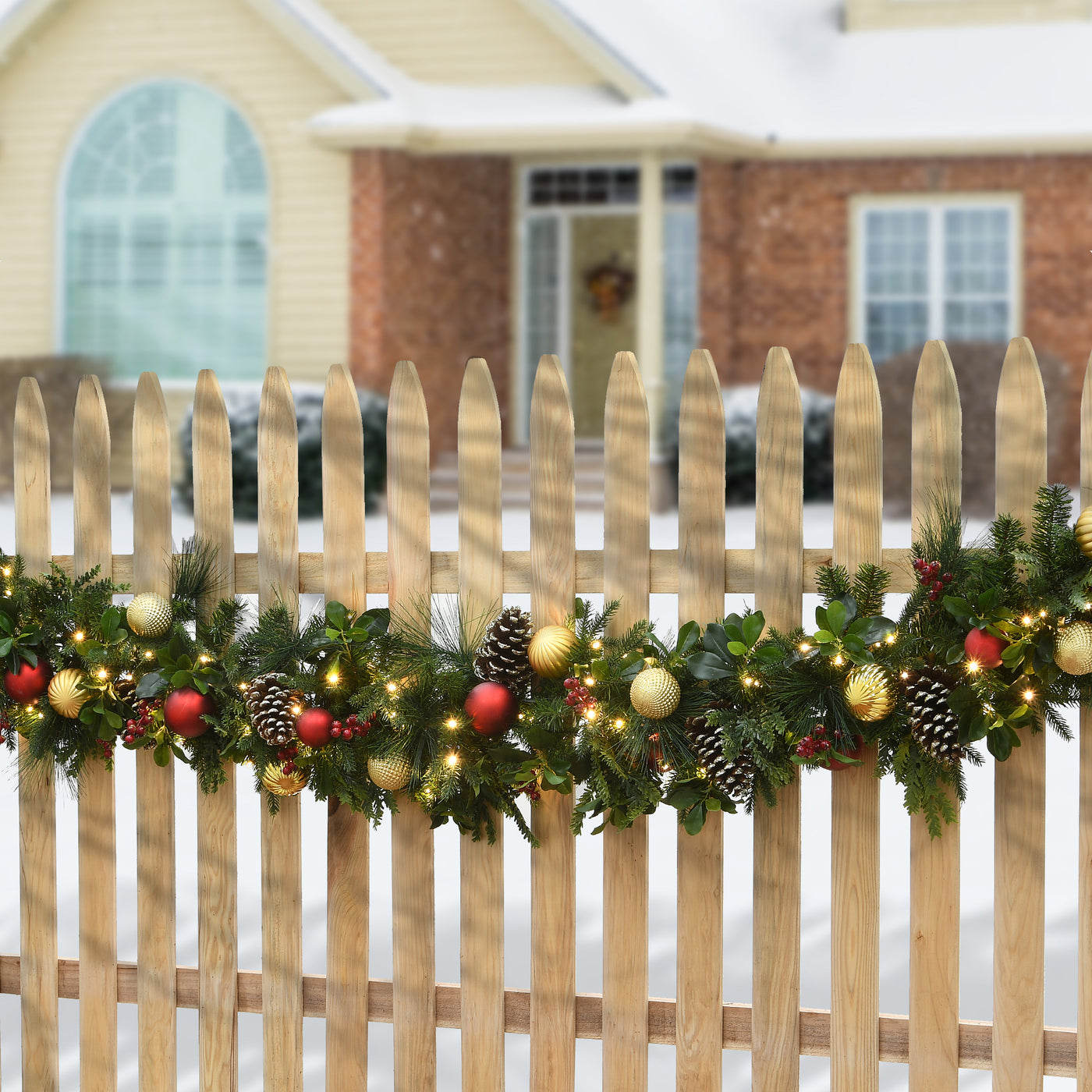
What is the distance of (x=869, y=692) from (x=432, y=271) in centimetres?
1169

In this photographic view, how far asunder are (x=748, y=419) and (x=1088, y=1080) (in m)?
9.26

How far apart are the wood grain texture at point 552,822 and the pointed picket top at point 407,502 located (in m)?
0.24

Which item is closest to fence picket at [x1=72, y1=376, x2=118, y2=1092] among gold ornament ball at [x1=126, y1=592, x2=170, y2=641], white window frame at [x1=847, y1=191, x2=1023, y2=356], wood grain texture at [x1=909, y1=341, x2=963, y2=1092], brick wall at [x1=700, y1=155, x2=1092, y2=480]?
gold ornament ball at [x1=126, y1=592, x2=170, y2=641]

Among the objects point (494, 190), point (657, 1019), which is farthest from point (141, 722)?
point (494, 190)

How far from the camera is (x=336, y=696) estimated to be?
10.0ft

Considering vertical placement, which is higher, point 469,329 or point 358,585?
point 469,329

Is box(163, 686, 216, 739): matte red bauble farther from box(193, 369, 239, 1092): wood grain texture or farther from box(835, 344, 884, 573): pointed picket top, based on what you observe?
box(835, 344, 884, 573): pointed picket top

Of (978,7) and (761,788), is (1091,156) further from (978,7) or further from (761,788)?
(761,788)

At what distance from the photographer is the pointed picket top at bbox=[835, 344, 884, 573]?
9.64 ft

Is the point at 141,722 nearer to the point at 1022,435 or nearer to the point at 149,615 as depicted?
the point at 149,615

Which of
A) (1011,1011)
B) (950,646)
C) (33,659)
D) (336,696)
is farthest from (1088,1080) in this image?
(33,659)

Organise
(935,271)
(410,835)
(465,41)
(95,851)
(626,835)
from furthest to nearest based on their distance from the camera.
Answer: (935,271) < (465,41) < (95,851) < (410,835) < (626,835)

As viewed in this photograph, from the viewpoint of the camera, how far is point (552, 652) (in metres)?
2.91

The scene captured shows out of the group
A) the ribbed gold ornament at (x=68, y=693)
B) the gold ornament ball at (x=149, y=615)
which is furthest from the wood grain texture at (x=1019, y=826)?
the ribbed gold ornament at (x=68, y=693)
